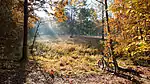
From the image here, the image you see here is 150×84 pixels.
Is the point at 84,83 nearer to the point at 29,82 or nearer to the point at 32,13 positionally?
the point at 29,82

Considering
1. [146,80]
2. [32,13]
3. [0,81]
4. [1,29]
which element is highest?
[32,13]

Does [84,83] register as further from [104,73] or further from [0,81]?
[0,81]

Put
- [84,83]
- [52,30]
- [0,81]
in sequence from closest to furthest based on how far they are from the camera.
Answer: [0,81], [84,83], [52,30]

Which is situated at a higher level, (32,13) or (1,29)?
(32,13)

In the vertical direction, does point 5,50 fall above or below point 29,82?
above

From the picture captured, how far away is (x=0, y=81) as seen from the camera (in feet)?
34.4

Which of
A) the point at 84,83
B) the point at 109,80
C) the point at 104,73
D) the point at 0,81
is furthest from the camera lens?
the point at 104,73

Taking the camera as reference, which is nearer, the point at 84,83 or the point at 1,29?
the point at 84,83

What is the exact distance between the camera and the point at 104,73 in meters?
15.1

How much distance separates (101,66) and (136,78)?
403 centimetres

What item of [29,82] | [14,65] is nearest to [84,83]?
[29,82]

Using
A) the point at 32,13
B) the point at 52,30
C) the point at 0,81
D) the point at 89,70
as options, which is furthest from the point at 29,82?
the point at 52,30

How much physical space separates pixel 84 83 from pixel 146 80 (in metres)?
4.38

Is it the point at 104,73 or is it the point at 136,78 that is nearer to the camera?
the point at 136,78
